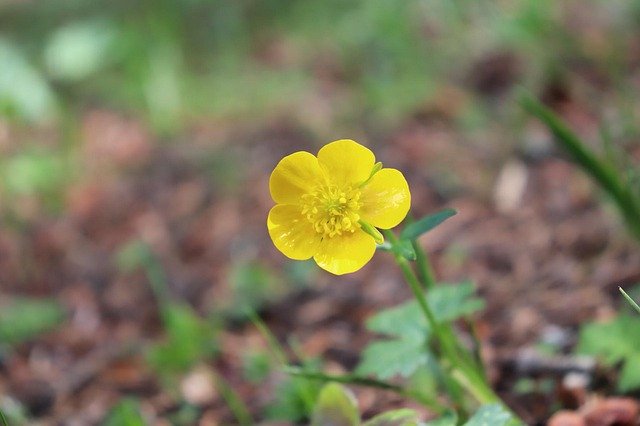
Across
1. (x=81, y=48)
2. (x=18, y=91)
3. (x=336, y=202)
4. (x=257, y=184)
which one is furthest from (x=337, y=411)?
(x=81, y=48)

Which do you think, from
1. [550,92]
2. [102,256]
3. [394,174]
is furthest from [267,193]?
[394,174]

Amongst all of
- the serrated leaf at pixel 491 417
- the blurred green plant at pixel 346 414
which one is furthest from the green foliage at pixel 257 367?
the serrated leaf at pixel 491 417

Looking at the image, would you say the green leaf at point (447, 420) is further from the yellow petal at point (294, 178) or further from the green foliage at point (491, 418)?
the yellow petal at point (294, 178)

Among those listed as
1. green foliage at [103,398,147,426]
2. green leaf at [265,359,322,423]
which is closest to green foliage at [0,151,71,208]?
green foliage at [103,398,147,426]

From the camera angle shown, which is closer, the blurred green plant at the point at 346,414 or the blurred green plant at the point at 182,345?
the blurred green plant at the point at 346,414

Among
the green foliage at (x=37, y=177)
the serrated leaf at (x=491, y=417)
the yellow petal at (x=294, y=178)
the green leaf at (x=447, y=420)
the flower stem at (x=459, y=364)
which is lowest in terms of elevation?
the serrated leaf at (x=491, y=417)

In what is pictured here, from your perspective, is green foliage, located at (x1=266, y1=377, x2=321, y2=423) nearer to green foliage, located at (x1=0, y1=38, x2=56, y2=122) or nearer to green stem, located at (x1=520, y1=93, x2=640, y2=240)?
green stem, located at (x1=520, y1=93, x2=640, y2=240)

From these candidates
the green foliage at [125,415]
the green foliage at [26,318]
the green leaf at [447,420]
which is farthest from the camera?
the green foliage at [26,318]
